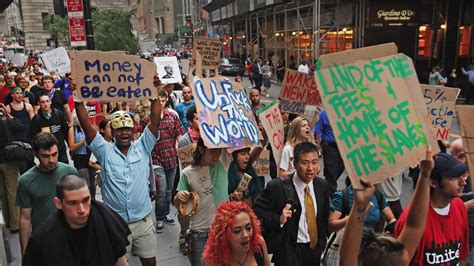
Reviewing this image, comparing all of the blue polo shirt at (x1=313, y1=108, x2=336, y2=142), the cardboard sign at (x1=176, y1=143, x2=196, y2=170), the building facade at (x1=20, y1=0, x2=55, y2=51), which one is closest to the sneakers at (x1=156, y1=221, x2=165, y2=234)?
the cardboard sign at (x1=176, y1=143, x2=196, y2=170)

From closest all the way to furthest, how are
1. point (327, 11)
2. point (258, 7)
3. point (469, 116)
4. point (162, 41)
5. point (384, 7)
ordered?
point (469, 116), point (384, 7), point (327, 11), point (258, 7), point (162, 41)

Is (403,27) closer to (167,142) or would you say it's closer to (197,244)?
(167,142)

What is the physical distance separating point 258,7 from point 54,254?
24.1 m

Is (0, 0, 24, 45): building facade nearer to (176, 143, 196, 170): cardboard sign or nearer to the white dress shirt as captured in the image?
(176, 143, 196, 170): cardboard sign

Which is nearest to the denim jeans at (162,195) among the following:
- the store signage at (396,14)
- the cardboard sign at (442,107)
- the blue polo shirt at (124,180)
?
the blue polo shirt at (124,180)

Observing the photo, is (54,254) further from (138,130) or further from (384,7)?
(384,7)

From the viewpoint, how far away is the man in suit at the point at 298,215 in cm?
312

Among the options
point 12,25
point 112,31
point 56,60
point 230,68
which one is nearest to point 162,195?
point 56,60

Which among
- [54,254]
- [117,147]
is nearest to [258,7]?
[117,147]

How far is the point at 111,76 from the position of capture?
4.29 meters

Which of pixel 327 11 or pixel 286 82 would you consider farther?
pixel 327 11

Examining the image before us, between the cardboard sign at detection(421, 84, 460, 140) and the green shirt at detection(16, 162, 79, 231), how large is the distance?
4.05 meters

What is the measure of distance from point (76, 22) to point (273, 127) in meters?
6.27

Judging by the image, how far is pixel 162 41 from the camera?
105 m
